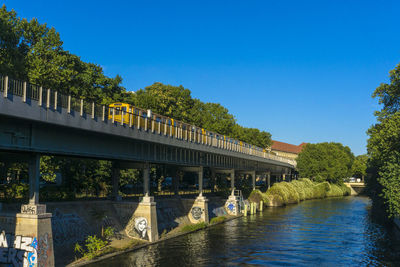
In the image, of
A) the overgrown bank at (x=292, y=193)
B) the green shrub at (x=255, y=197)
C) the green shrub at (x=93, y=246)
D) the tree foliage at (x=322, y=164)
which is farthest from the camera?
the tree foliage at (x=322, y=164)

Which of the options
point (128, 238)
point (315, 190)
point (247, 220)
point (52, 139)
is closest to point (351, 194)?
point (315, 190)

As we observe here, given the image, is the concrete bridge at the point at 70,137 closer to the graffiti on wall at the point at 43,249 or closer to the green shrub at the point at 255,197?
the graffiti on wall at the point at 43,249

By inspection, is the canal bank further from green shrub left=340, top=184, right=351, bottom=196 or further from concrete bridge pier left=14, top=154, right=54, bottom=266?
concrete bridge pier left=14, top=154, right=54, bottom=266

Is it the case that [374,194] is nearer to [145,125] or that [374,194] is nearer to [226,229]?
[226,229]

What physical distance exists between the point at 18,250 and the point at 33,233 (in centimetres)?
166

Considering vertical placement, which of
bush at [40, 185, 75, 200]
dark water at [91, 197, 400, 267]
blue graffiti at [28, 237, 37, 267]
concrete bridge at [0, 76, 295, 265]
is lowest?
dark water at [91, 197, 400, 267]

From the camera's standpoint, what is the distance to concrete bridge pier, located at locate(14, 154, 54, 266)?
949 inches

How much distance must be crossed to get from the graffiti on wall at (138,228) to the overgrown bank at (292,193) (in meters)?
42.8

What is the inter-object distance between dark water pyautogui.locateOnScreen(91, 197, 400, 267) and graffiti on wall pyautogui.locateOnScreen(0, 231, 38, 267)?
6017 mm

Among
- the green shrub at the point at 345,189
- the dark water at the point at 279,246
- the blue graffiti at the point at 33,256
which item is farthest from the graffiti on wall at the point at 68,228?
the green shrub at the point at 345,189

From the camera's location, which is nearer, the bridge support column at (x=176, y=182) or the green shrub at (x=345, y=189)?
the bridge support column at (x=176, y=182)

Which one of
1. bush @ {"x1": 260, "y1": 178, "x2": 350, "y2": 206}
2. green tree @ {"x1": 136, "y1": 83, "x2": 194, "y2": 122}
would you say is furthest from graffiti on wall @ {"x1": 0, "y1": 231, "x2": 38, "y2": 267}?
bush @ {"x1": 260, "y1": 178, "x2": 350, "y2": 206}

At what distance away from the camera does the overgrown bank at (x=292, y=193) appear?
265ft

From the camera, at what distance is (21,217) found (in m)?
24.8
